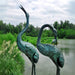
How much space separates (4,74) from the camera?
4.37 m

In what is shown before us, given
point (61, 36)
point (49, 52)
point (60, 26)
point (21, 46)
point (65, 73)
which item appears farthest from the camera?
point (60, 26)

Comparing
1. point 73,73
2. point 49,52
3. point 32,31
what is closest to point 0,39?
point 73,73

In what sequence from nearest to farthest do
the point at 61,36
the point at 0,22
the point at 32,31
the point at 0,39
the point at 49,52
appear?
the point at 49,52 → the point at 0,39 → the point at 32,31 → the point at 0,22 → the point at 61,36

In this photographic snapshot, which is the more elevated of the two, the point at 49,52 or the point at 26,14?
the point at 26,14

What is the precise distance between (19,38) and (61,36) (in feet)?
143

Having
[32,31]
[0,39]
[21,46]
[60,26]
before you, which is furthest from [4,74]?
[60,26]

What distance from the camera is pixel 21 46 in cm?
371

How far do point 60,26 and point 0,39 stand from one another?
4705 cm

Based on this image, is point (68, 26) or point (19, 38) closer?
point (19, 38)

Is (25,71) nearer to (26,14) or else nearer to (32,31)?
(26,14)

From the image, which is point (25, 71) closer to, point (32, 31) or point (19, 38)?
point (19, 38)

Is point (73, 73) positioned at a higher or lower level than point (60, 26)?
lower

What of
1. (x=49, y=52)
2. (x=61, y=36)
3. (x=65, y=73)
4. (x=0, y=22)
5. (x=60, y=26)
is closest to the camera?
(x=49, y=52)

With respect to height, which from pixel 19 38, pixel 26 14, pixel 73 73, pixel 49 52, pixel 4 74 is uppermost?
pixel 26 14
